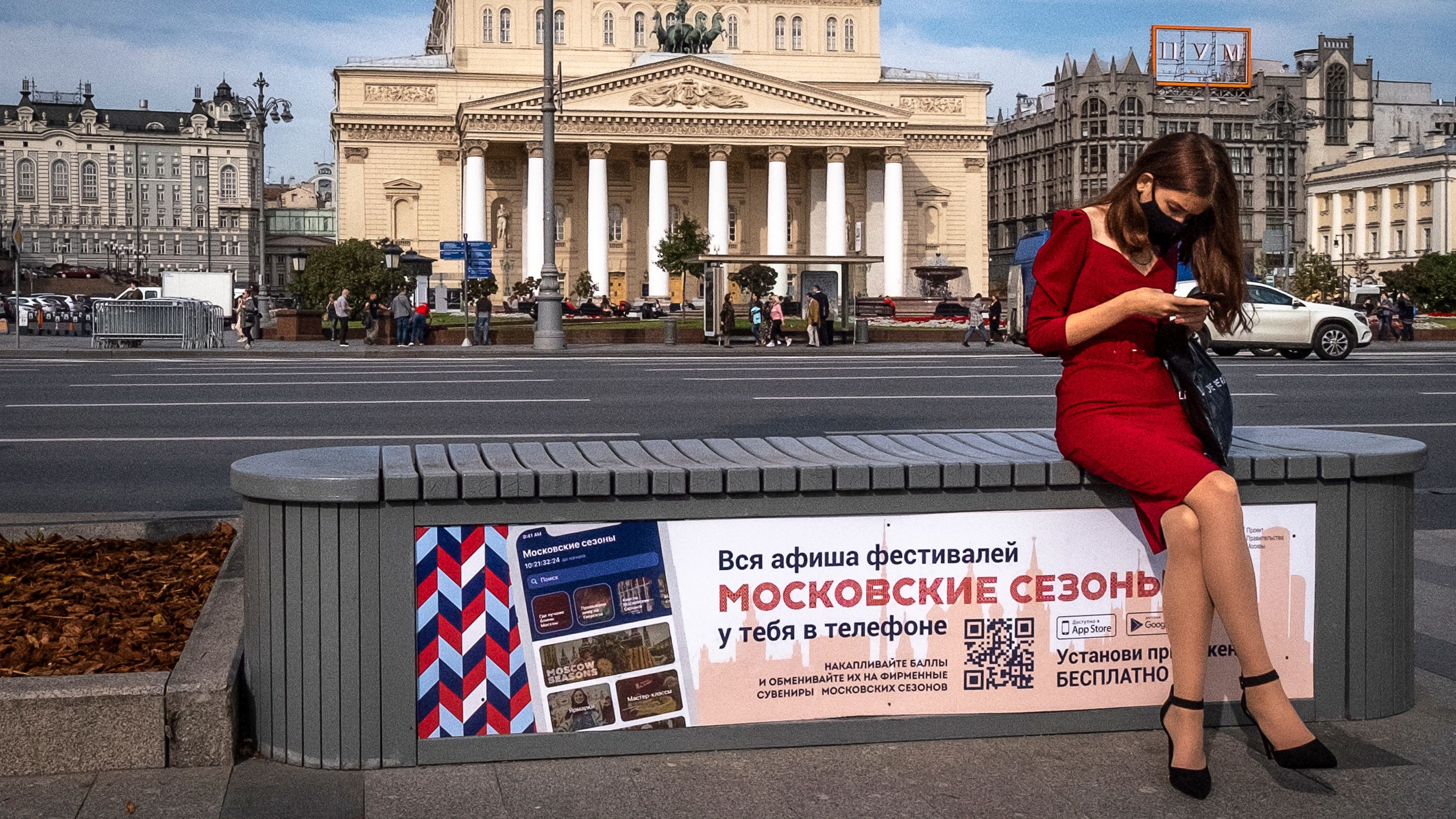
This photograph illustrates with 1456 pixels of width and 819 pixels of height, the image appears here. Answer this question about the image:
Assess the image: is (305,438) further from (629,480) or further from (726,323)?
(726,323)

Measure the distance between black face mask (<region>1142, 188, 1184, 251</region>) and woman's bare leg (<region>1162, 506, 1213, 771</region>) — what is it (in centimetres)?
85

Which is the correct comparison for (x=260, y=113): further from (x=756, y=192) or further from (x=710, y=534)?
(x=710, y=534)

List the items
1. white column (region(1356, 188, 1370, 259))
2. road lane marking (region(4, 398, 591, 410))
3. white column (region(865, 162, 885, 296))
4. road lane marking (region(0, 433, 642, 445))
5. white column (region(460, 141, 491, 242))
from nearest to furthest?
road lane marking (region(0, 433, 642, 445)), road lane marking (region(4, 398, 591, 410)), white column (region(460, 141, 491, 242)), white column (region(865, 162, 885, 296)), white column (region(1356, 188, 1370, 259))

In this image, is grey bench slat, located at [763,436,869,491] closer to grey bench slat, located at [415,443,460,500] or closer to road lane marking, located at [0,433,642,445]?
grey bench slat, located at [415,443,460,500]

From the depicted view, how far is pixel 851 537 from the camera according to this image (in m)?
4.67

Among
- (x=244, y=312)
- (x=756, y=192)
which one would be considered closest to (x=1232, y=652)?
(x=244, y=312)

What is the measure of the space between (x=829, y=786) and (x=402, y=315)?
3811 cm

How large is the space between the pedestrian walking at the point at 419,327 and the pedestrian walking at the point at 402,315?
0.20 metres

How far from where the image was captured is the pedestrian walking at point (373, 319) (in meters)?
41.6

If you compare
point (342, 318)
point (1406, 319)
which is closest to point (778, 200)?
point (1406, 319)

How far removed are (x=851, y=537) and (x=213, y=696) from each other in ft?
6.02

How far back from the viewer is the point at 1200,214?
4656 mm

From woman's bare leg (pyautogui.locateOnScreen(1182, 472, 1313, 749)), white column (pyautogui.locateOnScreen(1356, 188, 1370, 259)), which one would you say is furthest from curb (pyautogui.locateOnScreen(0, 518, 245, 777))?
white column (pyautogui.locateOnScreen(1356, 188, 1370, 259))

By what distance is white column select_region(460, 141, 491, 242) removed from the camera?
81125 mm
